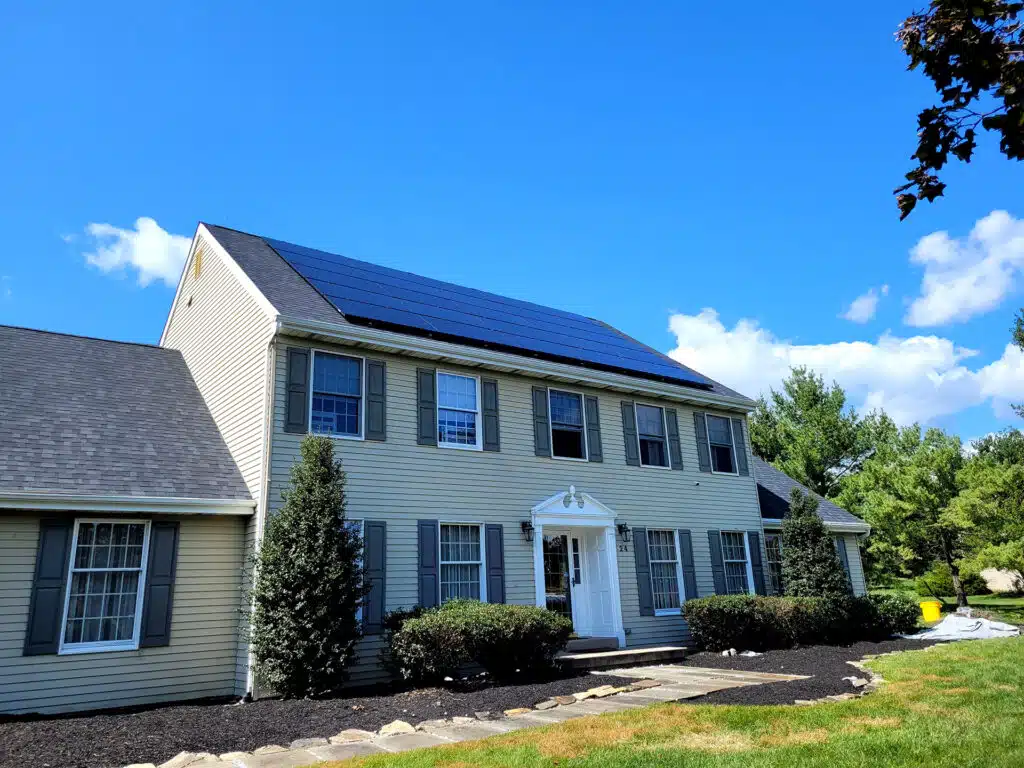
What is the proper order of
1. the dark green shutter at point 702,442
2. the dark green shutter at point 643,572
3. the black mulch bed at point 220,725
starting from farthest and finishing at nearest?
the dark green shutter at point 702,442 < the dark green shutter at point 643,572 < the black mulch bed at point 220,725

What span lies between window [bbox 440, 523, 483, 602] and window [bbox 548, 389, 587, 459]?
2527mm

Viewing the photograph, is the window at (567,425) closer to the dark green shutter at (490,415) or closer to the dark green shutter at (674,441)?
the dark green shutter at (490,415)

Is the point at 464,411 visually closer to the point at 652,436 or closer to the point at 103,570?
the point at 652,436

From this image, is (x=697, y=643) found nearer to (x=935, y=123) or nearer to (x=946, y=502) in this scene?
(x=935, y=123)

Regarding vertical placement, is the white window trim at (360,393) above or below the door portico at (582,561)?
above

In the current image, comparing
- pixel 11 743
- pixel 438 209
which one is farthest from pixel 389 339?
pixel 11 743

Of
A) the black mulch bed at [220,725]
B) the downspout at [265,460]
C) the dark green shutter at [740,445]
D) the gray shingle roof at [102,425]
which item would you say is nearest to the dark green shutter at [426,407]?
the downspout at [265,460]

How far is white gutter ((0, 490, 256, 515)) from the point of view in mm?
8602

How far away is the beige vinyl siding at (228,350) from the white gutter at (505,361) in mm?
897

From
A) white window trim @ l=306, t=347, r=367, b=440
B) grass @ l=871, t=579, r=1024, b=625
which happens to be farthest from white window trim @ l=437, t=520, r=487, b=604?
grass @ l=871, t=579, r=1024, b=625

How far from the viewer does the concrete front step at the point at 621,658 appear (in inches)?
442

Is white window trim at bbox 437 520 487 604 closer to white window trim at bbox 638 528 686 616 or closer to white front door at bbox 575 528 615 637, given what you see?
white front door at bbox 575 528 615 637

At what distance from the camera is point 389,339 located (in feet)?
37.1

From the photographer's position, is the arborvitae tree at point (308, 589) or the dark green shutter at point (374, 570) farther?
the dark green shutter at point (374, 570)
